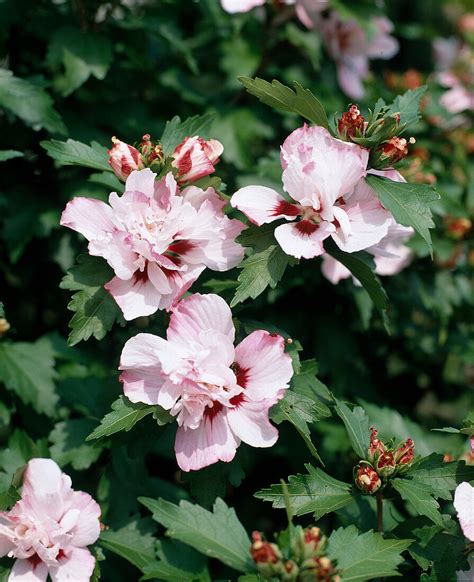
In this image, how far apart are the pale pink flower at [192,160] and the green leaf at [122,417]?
1.35 feet

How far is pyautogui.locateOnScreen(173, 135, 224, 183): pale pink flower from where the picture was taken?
1.41m

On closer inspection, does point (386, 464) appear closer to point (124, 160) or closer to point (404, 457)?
point (404, 457)

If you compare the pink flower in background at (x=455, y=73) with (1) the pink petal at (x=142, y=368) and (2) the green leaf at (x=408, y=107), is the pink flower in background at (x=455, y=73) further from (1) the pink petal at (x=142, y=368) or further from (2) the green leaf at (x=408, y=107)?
(1) the pink petal at (x=142, y=368)

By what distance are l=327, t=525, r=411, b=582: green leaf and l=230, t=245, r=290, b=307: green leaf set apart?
0.43 meters

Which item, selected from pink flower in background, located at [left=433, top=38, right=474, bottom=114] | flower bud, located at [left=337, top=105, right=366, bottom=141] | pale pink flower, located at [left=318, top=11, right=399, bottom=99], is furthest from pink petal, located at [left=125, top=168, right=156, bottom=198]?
pink flower in background, located at [left=433, top=38, right=474, bottom=114]

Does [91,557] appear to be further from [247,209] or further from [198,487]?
[247,209]

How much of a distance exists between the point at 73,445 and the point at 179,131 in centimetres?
70

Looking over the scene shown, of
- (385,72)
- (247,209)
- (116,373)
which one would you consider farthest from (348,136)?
(385,72)

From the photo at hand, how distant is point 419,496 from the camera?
135cm

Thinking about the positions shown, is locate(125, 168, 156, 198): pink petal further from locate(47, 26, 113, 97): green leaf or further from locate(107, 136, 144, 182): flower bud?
locate(47, 26, 113, 97): green leaf

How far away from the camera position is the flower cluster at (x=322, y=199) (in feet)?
4.39

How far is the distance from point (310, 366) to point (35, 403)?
2.24 feet

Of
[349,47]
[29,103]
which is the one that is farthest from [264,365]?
[349,47]

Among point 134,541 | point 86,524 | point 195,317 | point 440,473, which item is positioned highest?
point 195,317
